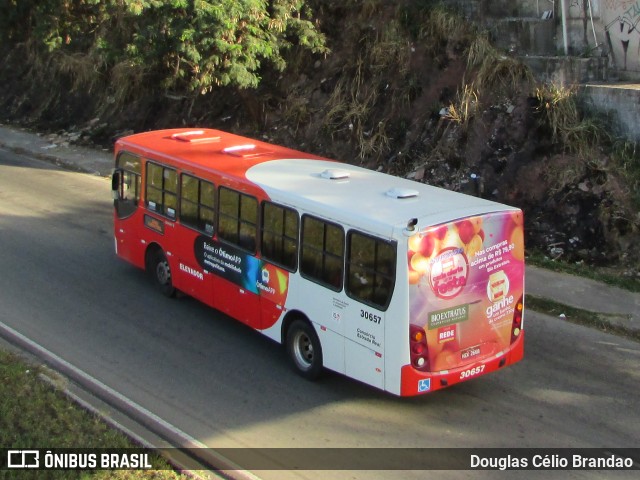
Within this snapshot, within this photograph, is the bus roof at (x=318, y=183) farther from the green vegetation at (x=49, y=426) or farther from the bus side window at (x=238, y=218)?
the green vegetation at (x=49, y=426)

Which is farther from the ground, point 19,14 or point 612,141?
point 19,14

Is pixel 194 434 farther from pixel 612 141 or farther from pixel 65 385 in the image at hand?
pixel 612 141

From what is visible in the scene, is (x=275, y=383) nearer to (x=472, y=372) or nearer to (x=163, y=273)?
(x=472, y=372)

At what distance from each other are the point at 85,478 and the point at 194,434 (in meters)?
1.65

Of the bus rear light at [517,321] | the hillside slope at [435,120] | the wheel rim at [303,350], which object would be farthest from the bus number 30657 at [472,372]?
the hillside slope at [435,120]

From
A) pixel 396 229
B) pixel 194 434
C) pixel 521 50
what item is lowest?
pixel 194 434

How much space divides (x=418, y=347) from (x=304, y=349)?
79.1 inches

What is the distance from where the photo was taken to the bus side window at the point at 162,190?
41.0ft

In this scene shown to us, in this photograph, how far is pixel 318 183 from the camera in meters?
10.8

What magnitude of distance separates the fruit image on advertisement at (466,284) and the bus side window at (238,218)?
279cm

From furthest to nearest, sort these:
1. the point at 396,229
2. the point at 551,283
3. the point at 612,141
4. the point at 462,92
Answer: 1. the point at 462,92
2. the point at 612,141
3. the point at 551,283
4. the point at 396,229

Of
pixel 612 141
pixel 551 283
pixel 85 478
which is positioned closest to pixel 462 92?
pixel 612 141

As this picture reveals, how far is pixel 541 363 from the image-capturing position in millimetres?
11086

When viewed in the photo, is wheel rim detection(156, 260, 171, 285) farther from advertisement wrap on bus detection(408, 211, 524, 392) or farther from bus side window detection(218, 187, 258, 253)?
advertisement wrap on bus detection(408, 211, 524, 392)
